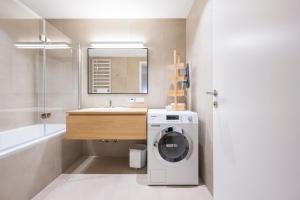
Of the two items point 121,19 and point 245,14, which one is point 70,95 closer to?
point 121,19

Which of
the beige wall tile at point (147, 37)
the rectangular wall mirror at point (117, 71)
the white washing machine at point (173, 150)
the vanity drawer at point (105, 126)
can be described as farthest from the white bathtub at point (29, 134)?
the white washing machine at point (173, 150)

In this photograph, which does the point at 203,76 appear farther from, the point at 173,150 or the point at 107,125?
the point at 107,125

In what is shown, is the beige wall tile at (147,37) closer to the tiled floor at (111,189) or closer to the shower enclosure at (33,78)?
the shower enclosure at (33,78)

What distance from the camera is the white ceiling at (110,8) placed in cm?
287

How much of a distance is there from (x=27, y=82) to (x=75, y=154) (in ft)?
4.04

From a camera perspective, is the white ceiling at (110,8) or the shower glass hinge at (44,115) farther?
the shower glass hinge at (44,115)

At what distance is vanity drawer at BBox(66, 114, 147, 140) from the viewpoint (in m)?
2.53

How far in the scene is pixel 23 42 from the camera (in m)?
2.95

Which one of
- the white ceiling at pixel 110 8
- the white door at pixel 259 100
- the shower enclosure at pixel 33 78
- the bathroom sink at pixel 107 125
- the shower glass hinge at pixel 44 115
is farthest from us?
the shower glass hinge at pixel 44 115

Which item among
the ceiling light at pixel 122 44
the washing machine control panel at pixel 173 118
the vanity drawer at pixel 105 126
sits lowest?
the vanity drawer at pixel 105 126

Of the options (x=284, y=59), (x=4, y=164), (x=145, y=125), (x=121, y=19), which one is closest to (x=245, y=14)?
(x=284, y=59)

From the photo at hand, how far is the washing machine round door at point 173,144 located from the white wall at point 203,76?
23 cm

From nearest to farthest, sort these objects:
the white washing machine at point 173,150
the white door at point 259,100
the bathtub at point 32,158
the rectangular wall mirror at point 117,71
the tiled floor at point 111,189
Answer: the white door at point 259,100, the bathtub at point 32,158, the tiled floor at point 111,189, the white washing machine at point 173,150, the rectangular wall mirror at point 117,71

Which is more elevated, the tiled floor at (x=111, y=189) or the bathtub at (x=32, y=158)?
the bathtub at (x=32, y=158)
